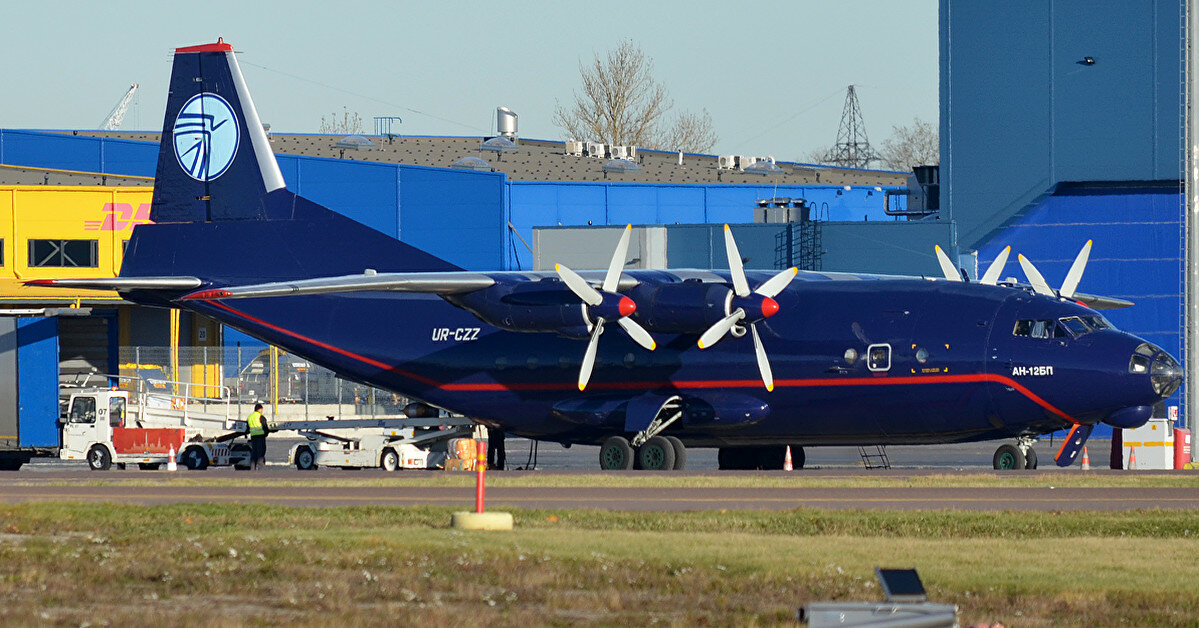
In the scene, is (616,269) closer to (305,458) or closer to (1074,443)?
(1074,443)

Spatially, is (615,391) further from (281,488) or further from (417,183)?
(417,183)

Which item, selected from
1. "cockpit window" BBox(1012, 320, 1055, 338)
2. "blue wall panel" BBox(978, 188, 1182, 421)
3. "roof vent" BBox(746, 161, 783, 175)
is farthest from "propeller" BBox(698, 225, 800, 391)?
"roof vent" BBox(746, 161, 783, 175)

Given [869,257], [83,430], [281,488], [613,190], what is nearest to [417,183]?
[613,190]

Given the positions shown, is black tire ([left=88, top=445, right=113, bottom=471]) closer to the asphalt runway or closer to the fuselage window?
the asphalt runway

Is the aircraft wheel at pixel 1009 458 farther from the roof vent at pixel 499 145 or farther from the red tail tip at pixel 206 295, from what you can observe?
the roof vent at pixel 499 145

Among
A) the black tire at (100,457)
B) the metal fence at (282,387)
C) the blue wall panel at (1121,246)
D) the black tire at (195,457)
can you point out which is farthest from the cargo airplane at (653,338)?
the blue wall panel at (1121,246)

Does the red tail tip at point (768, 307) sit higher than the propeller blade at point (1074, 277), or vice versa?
the propeller blade at point (1074, 277)

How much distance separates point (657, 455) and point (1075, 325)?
29.3ft

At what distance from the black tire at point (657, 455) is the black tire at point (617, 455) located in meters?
0.26

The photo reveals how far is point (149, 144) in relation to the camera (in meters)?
71.8

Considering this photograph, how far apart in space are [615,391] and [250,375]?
26.1 meters

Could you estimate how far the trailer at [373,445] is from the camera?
36.8 m

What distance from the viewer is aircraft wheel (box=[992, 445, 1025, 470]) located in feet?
103

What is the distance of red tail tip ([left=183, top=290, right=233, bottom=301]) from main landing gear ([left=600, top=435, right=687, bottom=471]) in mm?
8700
